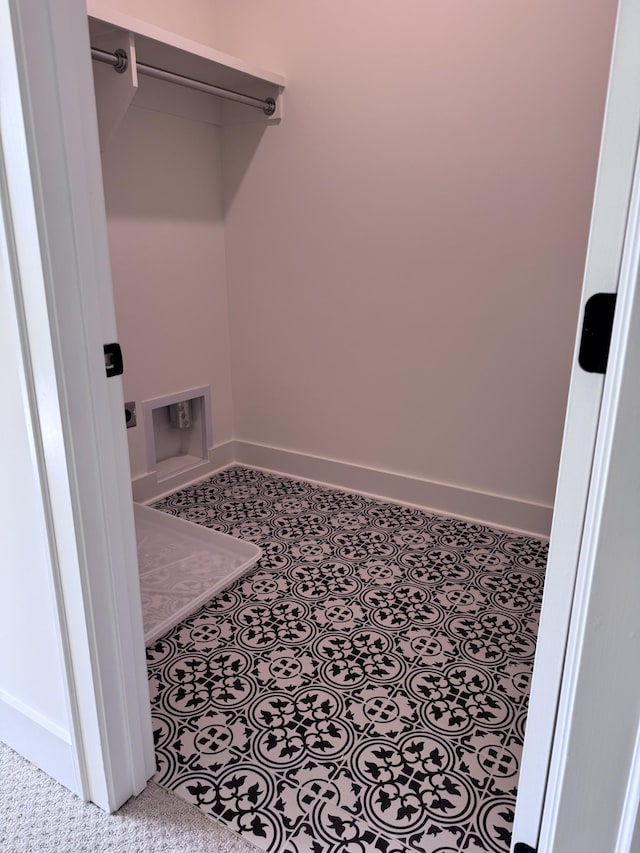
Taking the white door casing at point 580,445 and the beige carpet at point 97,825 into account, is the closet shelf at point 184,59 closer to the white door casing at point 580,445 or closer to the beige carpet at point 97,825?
the white door casing at point 580,445

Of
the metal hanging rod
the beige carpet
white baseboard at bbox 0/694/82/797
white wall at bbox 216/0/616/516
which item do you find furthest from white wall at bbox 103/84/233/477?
the beige carpet

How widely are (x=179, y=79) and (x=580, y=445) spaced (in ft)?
6.38

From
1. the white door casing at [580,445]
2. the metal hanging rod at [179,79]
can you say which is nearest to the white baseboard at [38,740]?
the white door casing at [580,445]

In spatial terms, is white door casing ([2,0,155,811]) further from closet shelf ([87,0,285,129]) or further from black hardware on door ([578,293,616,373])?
closet shelf ([87,0,285,129])

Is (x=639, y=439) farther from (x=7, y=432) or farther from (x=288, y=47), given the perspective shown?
(x=288, y=47)

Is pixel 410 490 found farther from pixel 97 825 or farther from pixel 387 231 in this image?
pixel 97 825

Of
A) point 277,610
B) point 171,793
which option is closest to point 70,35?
point 171,793

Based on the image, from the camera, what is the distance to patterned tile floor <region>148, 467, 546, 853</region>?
3.87 ft

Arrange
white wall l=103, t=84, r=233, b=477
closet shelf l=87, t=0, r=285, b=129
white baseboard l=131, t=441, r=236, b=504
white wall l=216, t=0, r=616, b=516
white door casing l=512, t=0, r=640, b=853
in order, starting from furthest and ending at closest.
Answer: white baseboard l=131, t=441, r=236, b=504, white wall l=103, t=84, r=233, b=477, white wall l=216, t=0, r=616, b=516, closet shelf l=87, t=0, r=285, b=129, white door casing l=512, t=0, r=640, b=853

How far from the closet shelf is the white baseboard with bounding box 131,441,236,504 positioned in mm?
1429

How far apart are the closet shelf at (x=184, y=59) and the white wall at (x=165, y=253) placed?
174 millimetres

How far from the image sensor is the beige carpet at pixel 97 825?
1.10 metres

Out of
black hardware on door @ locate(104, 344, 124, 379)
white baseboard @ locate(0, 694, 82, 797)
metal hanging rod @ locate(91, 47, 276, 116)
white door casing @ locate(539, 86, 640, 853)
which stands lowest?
white baseboard @ locate(0, 694, 82, 797)

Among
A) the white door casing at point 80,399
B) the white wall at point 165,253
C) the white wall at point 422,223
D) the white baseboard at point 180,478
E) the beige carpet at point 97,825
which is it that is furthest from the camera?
the white baseboard at point 180,478
